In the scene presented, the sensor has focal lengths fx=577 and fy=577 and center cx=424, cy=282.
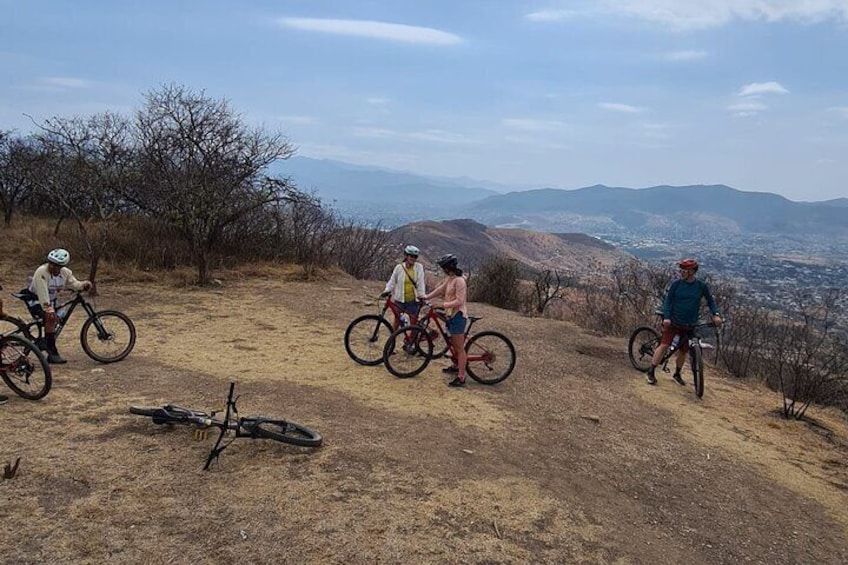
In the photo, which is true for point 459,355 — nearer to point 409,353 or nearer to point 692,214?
point 409,353

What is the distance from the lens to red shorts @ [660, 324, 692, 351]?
Answer: 7695 mm

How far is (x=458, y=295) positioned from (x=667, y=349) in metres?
3.28

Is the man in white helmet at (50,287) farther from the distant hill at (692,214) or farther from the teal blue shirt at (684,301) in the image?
the distant hill at (692,214)

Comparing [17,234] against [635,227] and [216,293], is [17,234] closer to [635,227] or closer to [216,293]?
[216,293]

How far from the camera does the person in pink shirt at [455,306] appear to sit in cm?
668

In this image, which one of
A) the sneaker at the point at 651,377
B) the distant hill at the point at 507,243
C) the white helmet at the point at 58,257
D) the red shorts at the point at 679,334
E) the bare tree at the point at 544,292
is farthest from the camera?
the distant hill at the point at 507,243

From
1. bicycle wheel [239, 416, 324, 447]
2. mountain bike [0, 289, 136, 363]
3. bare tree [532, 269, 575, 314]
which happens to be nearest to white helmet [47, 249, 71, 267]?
mountain bike [0, 289, 136, 363]

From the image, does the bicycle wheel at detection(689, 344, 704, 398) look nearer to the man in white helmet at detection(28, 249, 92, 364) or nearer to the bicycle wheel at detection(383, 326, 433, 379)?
the bicycle wheel at detection(383, 326, 433, 379)

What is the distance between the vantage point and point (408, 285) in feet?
24.8

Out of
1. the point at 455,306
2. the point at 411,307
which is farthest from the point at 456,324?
the point at 411,307

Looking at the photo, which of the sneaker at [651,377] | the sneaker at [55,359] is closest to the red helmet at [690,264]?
the sneaker at [651,377]

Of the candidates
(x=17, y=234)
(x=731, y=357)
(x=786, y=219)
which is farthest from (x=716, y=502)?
(x=786, y=219)

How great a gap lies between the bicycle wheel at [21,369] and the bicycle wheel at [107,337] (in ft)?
4.21

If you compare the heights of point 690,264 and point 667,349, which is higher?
point 690,264
